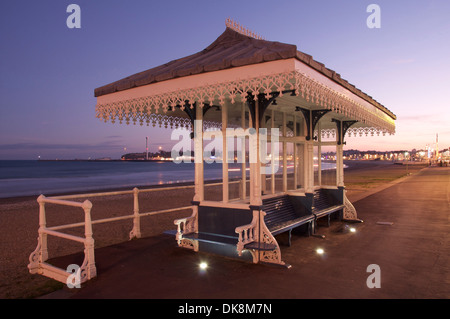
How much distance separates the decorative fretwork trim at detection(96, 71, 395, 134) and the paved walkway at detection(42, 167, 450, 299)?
9.76 feet

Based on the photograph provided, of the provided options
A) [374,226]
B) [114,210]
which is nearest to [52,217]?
[114,210]

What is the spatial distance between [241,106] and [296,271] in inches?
152

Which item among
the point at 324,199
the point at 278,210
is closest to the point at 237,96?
the point at 278,210

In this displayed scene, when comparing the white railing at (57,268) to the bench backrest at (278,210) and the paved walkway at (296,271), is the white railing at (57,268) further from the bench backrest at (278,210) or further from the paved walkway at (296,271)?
the bench backrest at (278,210)

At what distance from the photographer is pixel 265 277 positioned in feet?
17.5

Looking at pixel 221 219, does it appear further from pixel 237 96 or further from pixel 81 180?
pixel 81 180

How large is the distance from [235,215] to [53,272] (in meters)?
3.51

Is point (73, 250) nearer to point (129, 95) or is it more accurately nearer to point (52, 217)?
point (129, 95)

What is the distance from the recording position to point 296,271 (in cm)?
564

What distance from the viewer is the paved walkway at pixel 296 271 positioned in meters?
4.77

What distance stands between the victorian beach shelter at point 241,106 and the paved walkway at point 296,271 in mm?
517
